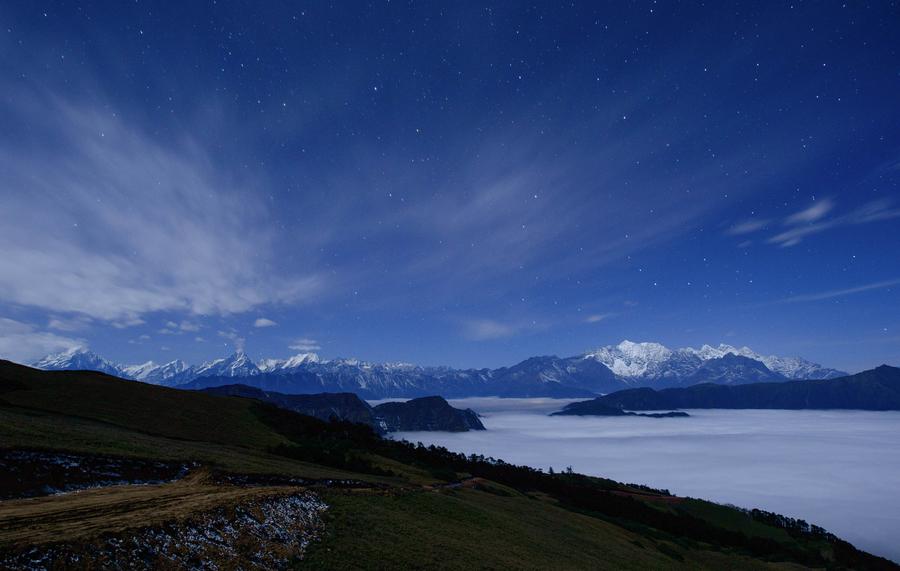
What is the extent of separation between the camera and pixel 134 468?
33.4 m

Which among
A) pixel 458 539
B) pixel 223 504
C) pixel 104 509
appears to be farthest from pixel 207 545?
pixel 458 539

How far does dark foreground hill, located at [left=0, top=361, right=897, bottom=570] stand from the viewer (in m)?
18.4

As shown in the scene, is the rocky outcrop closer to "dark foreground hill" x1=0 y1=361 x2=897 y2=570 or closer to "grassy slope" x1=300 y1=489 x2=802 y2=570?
"dark foreground hill" x1=0 y1=361 x2=897 y2=570

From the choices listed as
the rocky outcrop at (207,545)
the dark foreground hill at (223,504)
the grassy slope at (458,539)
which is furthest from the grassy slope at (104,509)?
the grassy slope at (458,539)

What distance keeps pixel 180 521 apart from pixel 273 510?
6333mm

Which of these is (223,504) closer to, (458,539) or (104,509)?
(104,509)

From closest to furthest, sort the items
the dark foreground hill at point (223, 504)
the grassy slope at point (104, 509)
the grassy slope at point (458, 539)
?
the grassy slope at point (104, 509) < the dark foreground hill at point (223, 504) < the grassy slope at point (458, 539)

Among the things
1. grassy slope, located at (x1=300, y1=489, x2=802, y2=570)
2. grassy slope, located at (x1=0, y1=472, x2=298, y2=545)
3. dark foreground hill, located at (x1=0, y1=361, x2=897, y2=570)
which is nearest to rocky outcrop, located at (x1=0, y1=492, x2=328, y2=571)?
dark foreground hill, located at (x1=0, y1=361, x2=897, y2=570)

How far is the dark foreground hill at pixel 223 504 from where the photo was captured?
18422 millimetres

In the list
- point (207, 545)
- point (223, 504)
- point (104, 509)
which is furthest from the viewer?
point (223, 504)

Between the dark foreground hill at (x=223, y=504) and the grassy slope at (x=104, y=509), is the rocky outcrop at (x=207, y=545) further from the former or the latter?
the grassy slope at (x=104, y=509)

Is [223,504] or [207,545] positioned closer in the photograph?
[207,545]

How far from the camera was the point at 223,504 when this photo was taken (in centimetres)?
2331

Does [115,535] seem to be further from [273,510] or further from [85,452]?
[85,452]
